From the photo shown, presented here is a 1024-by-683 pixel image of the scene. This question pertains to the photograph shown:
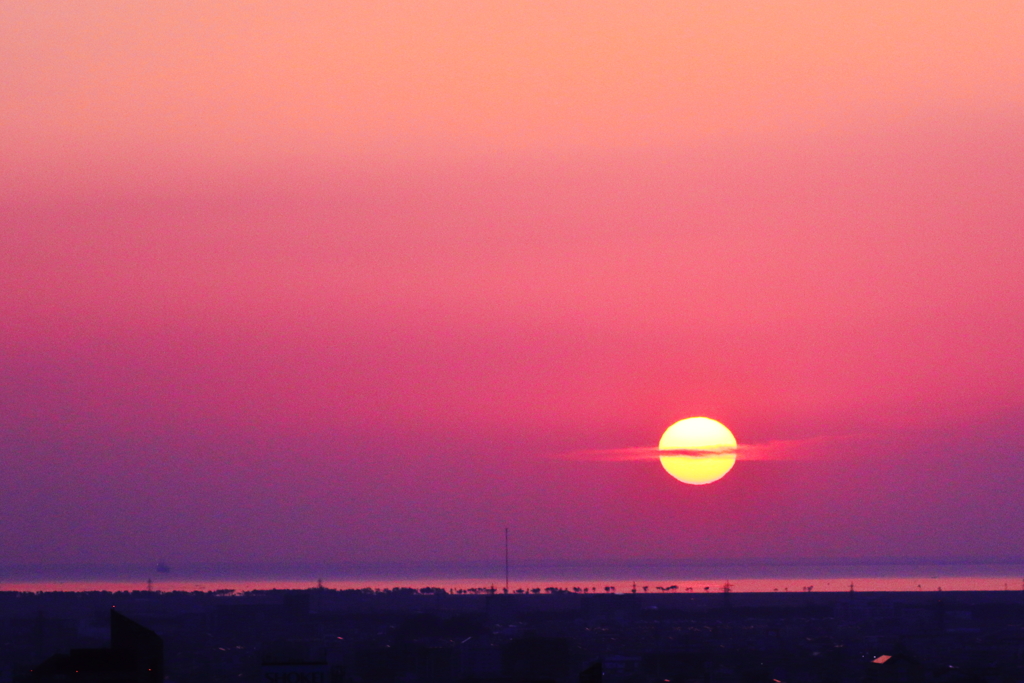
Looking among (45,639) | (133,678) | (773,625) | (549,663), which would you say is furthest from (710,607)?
(133,678)

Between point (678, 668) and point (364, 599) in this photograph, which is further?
point (364, 599)

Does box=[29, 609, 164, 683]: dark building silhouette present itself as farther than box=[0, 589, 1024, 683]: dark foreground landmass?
No

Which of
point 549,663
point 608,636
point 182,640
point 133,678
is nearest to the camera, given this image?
point 133,678

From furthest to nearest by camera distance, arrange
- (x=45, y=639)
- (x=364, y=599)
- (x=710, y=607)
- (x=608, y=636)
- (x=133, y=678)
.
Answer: (x=364, y=599)
(x=710, y=607)
(x=608, y=636)
(x=45, y=639)
(x=133, y=678)

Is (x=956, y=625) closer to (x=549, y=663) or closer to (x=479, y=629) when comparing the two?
(x=479, y=629)

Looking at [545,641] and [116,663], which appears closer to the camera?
[116,663]
